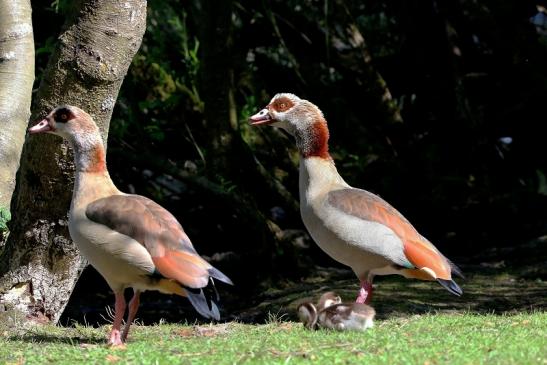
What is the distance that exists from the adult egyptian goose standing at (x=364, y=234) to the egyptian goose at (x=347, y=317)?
670 millimetres

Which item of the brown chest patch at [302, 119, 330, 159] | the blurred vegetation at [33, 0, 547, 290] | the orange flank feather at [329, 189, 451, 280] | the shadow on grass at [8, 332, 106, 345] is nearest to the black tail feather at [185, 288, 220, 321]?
the shadow on grass at [8, 332, 106, 345]

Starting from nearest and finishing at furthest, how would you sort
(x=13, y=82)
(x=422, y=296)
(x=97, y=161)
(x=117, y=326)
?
(x=117, y=326)
(x=97, y=161)
(x=13, y=82)
(x=422, y=296)

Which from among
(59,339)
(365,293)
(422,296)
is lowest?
(422,296)

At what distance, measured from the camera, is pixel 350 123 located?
1506 centimetres

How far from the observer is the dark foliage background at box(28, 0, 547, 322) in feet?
45.3

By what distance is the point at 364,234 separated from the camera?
341 inches

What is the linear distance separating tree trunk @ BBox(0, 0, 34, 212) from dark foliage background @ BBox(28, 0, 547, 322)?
3.26 meters

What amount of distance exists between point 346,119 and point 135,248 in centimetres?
811

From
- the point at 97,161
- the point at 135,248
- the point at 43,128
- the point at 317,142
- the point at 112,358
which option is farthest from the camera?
the point at 317,142

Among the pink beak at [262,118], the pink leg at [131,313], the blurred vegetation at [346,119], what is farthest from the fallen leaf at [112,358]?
the blurred vegetation at [346,119]

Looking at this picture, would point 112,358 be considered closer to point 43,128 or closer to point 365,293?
point 43,128

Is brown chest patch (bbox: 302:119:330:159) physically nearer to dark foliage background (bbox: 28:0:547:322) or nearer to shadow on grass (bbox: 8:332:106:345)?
shadow on grass (bbox: 8:332:106:345)

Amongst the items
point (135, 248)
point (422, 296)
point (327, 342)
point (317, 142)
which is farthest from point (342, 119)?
point (327, 342)

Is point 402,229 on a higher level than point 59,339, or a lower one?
higher
